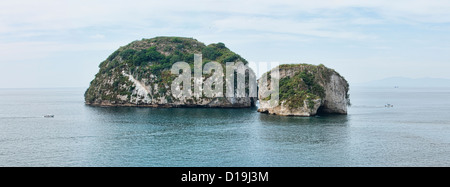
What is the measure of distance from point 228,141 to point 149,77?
64714mm

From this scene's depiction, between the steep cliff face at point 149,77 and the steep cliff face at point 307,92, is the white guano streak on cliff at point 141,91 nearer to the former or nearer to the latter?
the steep cliff face at point 149,77

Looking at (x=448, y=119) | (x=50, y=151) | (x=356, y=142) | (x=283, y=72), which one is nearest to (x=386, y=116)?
(x=448, y=119)

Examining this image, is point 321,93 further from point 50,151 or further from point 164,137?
point 50,151

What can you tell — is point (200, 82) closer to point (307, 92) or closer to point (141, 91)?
point (141, 91)

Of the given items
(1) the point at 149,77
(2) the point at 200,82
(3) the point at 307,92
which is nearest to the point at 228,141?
(3) the point at 307,92

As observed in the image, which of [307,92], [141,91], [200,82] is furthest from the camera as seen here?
[141,91]

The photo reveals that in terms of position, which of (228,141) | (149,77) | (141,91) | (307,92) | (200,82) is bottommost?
(228,141)

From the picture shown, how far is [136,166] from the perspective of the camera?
1574 inches

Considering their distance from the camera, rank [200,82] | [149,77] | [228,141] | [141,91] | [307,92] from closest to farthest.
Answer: [228,141] < [307,92] < [200,82] < [141,91] < [149,77]

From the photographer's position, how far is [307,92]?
262 feet

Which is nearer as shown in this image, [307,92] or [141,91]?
[307,92]

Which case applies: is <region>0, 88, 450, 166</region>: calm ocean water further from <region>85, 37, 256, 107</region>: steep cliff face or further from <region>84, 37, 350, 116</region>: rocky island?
<region>85, 37, 256, 107</region>: steep cliff face

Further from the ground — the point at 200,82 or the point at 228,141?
the point at 200,82
